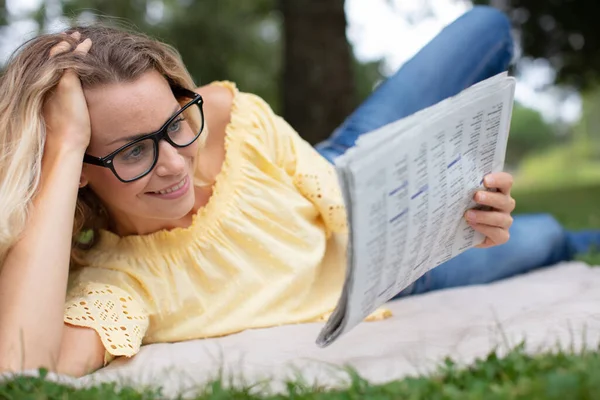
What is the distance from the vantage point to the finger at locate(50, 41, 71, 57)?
189cm

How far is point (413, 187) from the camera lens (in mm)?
1461

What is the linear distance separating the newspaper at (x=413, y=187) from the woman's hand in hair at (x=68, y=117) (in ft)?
2.71

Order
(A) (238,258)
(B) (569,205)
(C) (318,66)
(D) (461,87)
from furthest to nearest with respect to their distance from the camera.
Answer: (B) (569,205), (C) (318,66), (D) (461,87), (A) (238,258)

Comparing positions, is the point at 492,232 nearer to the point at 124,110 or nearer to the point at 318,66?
the point at 124,110

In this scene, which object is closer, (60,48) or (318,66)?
(60,48)

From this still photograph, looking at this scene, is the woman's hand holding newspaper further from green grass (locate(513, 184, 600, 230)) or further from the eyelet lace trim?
green grass (locate(513, 184, 600, 230))

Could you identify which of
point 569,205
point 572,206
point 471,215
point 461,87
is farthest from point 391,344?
point 569,205

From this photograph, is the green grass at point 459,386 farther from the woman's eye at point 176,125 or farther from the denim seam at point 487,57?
the denim seam at point 487,57

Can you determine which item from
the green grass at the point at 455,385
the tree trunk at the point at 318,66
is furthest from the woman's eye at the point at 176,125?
the tree trunk at the point at 318,66

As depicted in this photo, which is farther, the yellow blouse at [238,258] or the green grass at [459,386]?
the yellow blouse at [238,258]

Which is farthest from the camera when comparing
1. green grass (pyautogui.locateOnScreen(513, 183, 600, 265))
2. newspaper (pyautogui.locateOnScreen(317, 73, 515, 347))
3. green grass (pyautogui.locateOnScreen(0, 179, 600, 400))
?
green grass (pyautogui.locateOnScreen(513, 183, 600, 265))

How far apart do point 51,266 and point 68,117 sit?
38 cm

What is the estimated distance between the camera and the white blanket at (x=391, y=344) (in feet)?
5.04

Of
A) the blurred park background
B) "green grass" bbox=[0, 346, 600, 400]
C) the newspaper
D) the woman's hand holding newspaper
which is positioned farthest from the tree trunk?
"green grass" bbox=[0, 346, 600, 400]
